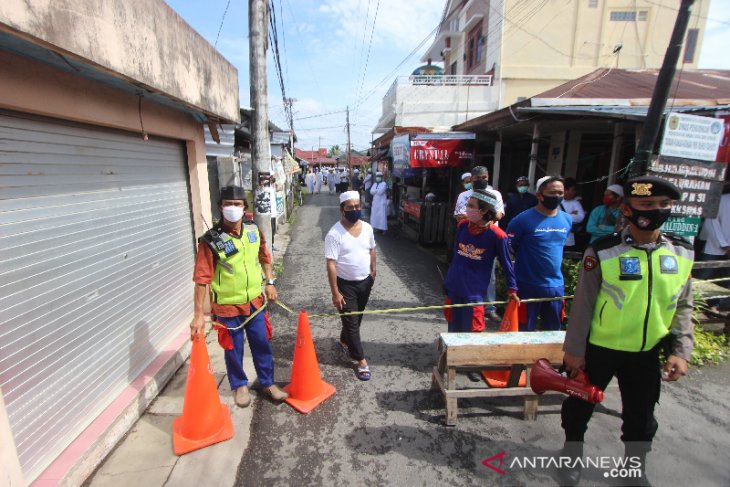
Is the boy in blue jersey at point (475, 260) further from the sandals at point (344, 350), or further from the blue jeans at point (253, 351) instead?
the blue jeans at point (253, 351)

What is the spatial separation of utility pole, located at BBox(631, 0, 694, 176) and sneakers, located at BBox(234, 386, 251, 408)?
4.01 metres

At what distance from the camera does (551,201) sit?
11.0ft

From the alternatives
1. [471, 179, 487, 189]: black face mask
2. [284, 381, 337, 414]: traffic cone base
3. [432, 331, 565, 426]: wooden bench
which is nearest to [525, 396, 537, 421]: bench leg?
[432, 331, 565, 426]: wooden bench

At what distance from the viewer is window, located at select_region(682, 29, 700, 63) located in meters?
15.2

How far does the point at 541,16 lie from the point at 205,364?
58.3ft

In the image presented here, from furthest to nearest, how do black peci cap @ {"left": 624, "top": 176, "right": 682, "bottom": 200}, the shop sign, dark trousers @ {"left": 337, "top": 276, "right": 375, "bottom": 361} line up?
the shop sign → dark trousers @ {"left": 337, "top": 276, "right": 375, "bottom": 361} → black peci cap @ {"left": 624, "top": 176, "right": 682, "bottom": 200}

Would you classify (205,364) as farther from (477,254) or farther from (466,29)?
(466,29)

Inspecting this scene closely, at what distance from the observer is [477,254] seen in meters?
3.33

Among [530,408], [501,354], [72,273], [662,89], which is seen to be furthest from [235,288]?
[662,89]

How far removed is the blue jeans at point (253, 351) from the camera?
3.08m

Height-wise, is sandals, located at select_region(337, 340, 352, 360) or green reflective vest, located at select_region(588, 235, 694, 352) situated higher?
A: green reflective vest, located at select_region(588, 235, 694, 352)

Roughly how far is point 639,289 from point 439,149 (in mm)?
6666

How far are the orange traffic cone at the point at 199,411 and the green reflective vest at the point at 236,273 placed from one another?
1.27ft

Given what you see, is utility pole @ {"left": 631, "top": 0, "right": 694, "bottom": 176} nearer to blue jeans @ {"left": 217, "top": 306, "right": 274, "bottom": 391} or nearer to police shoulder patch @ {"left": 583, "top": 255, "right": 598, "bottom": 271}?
police shoulder patch @ {"left": 583, "top": 255, "right": 598, "bottom": 271}
